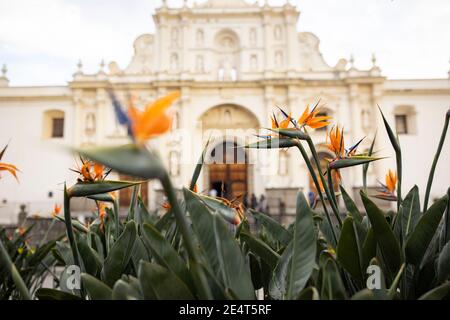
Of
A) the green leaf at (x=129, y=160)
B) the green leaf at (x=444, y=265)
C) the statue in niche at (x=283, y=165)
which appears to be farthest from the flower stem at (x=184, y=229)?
the statue in niche at (x=283, y=165)

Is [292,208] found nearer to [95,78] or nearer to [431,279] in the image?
[95,78]

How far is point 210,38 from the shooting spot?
39.9ft

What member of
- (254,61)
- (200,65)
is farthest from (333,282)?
(254,61)

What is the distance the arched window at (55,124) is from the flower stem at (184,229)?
12.9 meters

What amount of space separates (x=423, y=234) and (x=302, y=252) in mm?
Answer: 210

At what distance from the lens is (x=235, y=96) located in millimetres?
11477

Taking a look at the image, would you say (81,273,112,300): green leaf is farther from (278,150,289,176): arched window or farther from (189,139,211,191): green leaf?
(278,150,289,176): arched window

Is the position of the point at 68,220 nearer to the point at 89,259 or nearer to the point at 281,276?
the point at 89,259

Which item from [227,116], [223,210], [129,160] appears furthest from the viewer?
[227,116]

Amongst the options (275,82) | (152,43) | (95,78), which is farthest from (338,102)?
(95,78)

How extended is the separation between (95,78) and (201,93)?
12.0ft

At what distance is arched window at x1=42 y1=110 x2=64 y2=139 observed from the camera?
11.8 metres
